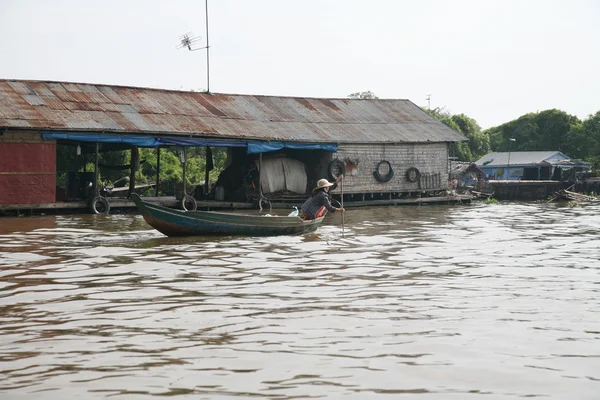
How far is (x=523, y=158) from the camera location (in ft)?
172

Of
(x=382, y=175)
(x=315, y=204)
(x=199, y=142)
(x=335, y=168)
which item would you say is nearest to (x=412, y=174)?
(x=382, y=175)

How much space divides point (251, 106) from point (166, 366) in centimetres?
2267

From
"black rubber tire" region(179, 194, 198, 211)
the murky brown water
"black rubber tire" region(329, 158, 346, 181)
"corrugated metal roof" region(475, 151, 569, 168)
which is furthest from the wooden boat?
"corrugated metal roof" region(475, 151, 569, 168)

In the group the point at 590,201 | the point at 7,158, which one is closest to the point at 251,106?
the point at 7,158

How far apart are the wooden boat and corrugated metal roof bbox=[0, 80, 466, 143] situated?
7.38 metres

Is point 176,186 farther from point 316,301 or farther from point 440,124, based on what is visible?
point 316,301

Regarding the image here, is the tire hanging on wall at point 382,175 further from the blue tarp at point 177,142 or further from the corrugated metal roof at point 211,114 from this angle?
the blue tarp at point 177,142

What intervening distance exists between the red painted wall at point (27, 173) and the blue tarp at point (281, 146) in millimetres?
6296

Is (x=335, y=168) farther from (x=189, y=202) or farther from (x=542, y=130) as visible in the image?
(x=542, y=130)

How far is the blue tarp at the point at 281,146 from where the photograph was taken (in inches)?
968

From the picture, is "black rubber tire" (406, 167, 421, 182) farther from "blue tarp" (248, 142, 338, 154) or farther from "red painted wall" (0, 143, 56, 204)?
"red painted wall" (0, 143, 56, 204)

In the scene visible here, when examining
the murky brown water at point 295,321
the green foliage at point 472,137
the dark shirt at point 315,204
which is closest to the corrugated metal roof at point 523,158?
the green foliage at point 472,137

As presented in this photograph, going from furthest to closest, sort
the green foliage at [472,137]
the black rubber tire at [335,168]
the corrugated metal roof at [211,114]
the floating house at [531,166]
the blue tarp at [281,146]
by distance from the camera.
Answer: the green foliage at [472,137] → the floating house at [531,166] → the black rubber tire at [335,168] → the blue tarp at [281,146] → the corrugated metal roof at [211,114]

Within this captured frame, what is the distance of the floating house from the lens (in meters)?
49.6
